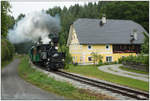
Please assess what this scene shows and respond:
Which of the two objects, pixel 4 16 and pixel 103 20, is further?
pixel 103 20

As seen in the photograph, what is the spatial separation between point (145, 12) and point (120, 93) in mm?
46972

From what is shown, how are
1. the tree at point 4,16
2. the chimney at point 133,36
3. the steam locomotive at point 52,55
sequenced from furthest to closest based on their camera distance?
the chimney at point 133,36 → the steam locomotive at point 52,55 → the tree at point 4,16

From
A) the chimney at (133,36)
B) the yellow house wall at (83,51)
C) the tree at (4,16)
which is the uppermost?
the tree at (4,16)

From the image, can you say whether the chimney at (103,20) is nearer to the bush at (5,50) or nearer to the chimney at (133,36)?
the chimney at (133,36)

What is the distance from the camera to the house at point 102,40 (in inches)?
1337

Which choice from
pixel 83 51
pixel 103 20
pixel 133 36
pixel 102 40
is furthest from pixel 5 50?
pixel 133 36

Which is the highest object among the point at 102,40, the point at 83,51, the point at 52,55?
the point at 102,40

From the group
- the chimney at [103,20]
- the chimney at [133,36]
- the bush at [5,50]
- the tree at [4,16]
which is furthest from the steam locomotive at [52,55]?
the chimney at [133,36]

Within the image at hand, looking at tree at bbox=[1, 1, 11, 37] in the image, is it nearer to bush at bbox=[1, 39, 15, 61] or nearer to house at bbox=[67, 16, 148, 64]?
bush at bbox=[1, 39, 15, 61]

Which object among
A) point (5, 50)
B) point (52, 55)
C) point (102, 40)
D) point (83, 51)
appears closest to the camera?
point (52, 55)

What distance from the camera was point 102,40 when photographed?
35094 millimetres

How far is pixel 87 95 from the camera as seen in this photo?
10141 millimetres

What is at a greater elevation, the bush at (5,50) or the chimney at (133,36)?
the chimney at (133,36)

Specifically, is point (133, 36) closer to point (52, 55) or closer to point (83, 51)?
point (83, 51)
